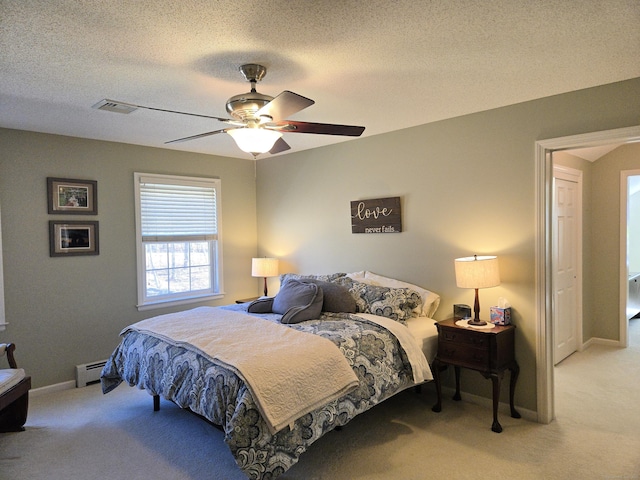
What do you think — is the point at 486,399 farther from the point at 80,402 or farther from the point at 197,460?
the point at 80,402

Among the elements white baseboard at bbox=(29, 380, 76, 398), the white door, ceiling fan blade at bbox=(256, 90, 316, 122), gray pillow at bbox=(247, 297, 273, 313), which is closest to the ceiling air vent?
ceiling fan blade at bbox=(256, 90, 316, 122)

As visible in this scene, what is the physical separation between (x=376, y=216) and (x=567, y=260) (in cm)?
231

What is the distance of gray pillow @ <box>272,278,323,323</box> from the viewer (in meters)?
3.52

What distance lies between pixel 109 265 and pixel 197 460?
2.46 metres

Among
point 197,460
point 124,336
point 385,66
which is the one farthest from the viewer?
point 124,336

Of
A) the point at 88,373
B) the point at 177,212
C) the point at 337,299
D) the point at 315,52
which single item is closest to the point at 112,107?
the point at 315,52

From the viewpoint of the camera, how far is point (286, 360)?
2.58 m

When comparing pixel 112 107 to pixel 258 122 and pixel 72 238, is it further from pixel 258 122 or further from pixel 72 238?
pixel 72 238

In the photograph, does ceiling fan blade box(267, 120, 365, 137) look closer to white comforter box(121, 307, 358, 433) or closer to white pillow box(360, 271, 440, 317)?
white comforter box(121, 307, 358, 433)

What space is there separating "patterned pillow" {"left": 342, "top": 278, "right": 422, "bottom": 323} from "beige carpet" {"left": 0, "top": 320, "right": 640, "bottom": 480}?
2.57ft

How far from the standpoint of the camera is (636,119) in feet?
9.20

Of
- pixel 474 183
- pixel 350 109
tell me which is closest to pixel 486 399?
pixel 474 183

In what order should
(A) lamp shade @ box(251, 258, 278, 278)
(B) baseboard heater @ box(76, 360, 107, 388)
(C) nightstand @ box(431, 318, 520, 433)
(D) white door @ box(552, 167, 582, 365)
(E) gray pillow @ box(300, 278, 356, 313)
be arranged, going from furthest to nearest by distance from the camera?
(A) lamp shade @ box(251, 258, 278, 278)
(D) white door @ box(552, 167, 582, 365)
(B) baseboard heater @ box(76, 360, 107, 388)
(E) gray pillow @ box(300, 278, 356, 313)
(C) nightstand @ box(431, 318, 520, 433)

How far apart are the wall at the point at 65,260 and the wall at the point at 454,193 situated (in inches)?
72.4
